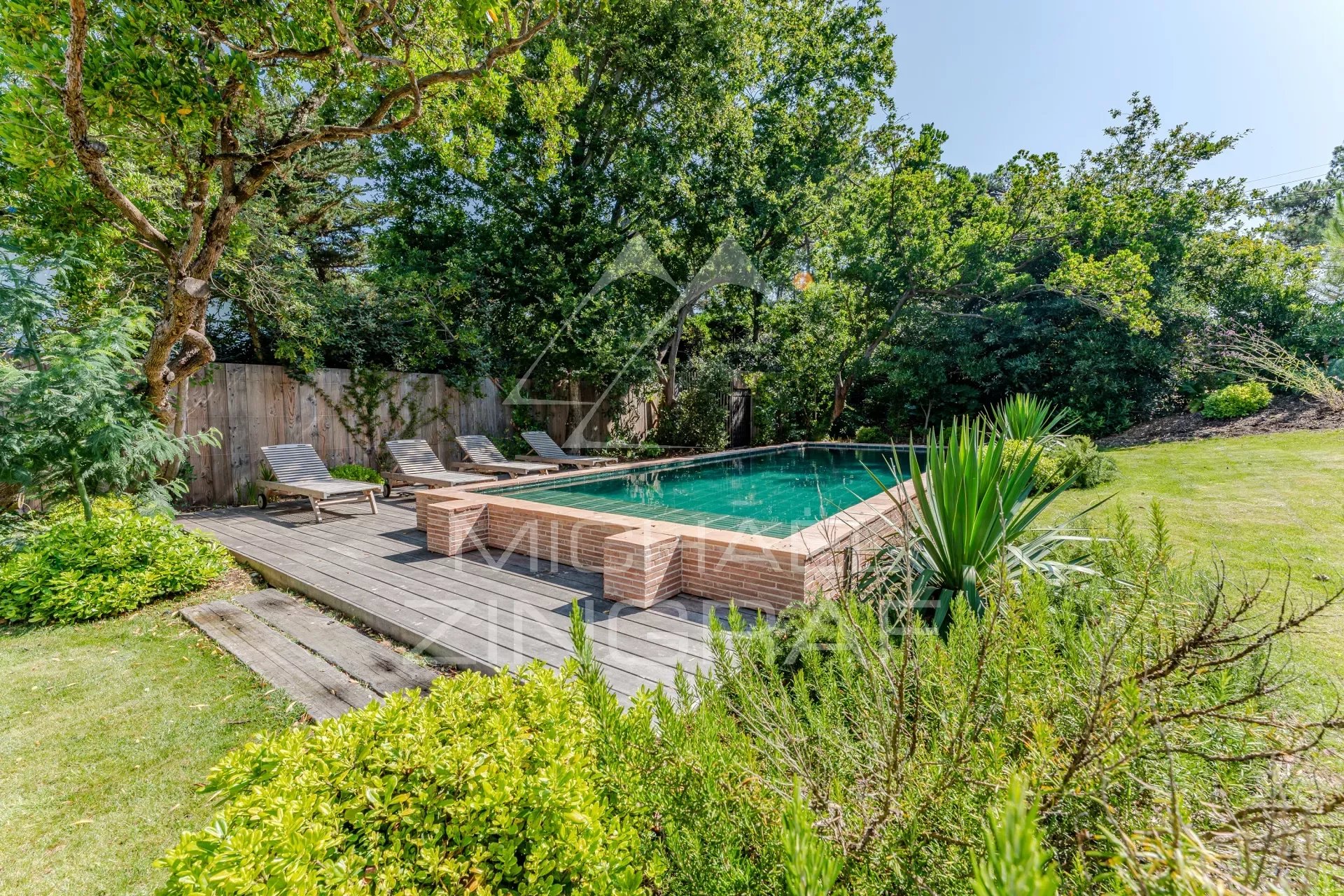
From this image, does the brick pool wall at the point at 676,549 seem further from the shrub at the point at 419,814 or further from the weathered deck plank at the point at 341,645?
the shrub at the point at 419,814

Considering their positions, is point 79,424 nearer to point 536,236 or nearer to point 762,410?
point 536,236

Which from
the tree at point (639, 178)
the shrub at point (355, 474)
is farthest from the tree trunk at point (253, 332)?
the shrub at point (355, 474)

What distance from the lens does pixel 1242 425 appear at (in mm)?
11438

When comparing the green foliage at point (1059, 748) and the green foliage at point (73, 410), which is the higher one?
the green foliage at point (73, 410)

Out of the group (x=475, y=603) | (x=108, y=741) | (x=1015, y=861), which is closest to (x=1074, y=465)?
(x=475, y=603)

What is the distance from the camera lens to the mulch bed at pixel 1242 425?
1053 centimetres

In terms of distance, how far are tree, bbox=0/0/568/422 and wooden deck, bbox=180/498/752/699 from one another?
8.06 feet

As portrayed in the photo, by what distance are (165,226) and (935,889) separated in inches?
338

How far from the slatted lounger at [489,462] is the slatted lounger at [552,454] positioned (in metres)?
0.41

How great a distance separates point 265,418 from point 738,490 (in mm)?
7745

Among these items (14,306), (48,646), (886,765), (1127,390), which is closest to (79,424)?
(14,306)

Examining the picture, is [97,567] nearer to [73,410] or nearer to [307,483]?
[73,410]

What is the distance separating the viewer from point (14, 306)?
4.95m

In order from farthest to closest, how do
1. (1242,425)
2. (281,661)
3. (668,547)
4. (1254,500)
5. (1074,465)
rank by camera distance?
(1242,425) → (1074,465) → (1254,500) → (668,547) → (281,661)
